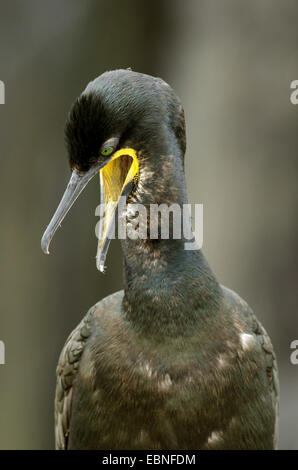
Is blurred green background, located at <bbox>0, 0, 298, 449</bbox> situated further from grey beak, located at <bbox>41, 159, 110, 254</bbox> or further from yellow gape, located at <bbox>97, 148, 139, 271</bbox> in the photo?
grey beak, located at <bbox>41, 159, 110, 254</bbox>

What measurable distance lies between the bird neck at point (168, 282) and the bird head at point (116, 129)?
0.13ft

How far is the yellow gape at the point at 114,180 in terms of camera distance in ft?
4.45

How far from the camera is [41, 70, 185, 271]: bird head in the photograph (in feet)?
4.30

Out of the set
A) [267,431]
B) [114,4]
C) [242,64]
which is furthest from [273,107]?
[267,431]

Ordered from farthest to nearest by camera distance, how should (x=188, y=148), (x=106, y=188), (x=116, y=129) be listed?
1. (x=188, y=148)
2. (x=106, y=188)
3. (x=116, y=129)

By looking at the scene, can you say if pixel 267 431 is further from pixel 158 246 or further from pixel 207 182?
pixel 207 182

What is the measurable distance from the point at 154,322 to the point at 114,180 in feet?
0.91

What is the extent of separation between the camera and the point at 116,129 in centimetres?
132

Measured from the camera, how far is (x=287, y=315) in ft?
10.0

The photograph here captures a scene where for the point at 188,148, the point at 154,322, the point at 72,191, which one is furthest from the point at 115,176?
the point at 188,148

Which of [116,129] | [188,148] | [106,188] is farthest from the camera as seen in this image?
[188,148]

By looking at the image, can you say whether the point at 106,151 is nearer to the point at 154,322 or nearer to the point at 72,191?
the point at 72,191

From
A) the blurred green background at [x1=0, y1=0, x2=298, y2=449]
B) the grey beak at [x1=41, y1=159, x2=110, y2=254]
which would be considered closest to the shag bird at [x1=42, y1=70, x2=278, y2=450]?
the grey beak at [x1=41, y1=159, x2=110, y2=254]
